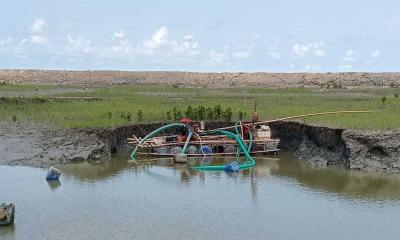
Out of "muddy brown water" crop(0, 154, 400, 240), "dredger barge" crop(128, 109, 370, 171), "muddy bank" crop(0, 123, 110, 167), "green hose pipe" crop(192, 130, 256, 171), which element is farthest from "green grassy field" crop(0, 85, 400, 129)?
"muddy brown water" crop(0, 154, 400, 240)

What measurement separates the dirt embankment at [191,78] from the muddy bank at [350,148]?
35658mm

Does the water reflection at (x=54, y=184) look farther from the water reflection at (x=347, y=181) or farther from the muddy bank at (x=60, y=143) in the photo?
the water reflection at (x=347, y=181)

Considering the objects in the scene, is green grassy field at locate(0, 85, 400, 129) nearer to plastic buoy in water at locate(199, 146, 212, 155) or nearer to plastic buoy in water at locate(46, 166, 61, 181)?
plastic buoy in water at locate(199, 146, 212, 155)

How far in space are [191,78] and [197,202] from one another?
5191 cm

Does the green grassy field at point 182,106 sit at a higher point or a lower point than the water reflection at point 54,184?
higher

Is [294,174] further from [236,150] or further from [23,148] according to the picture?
[23,148]

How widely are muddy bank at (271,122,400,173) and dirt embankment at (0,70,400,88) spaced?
35658mm

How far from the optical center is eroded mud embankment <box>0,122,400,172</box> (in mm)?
25328

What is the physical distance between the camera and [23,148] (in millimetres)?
27766

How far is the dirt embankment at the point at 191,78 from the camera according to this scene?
65.9 meters

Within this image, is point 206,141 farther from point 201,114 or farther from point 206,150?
point 201,114

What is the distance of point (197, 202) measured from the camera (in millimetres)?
20312

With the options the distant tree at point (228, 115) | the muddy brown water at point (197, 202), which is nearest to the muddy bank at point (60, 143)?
the distant tree at point (228, 115)

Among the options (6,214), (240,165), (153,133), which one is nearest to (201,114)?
(153,133)
